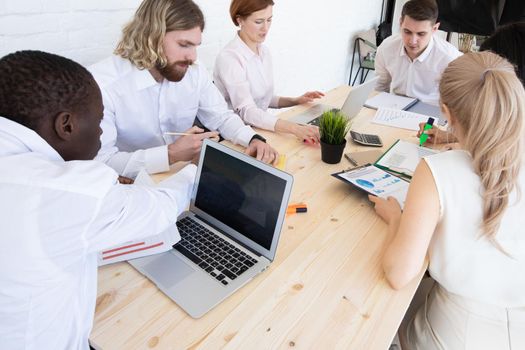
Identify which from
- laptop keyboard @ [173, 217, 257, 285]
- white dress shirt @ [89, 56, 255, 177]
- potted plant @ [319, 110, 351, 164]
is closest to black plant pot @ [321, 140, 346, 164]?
→ potted plant @ [319, 110, 351, 164]

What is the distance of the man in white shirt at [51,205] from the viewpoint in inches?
23.7

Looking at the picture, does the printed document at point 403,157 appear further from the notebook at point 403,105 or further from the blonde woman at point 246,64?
the blonde woman at point 246,64

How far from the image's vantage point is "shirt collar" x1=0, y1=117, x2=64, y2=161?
0.63 meters

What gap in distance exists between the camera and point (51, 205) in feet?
1.98

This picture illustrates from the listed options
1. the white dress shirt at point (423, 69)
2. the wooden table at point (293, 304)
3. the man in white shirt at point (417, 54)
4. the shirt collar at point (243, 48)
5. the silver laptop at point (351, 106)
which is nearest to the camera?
the wooden table at point (293, 304)

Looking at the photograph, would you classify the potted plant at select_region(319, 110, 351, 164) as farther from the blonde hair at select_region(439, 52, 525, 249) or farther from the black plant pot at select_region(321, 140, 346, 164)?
the blonde hair at select_region(439, 52, 525, 249)

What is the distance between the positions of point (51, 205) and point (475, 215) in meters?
0.86

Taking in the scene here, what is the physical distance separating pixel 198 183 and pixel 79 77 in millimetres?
421

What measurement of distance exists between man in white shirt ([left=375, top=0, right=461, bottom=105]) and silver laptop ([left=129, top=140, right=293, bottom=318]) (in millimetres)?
1707

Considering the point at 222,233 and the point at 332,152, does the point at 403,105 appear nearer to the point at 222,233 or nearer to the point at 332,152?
the point at 332,152

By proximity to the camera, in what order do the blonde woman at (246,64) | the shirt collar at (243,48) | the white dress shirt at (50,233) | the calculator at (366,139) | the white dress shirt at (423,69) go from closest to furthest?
the white dress shirt at (50,233) → the calculator at (366,139) → the blonde woman at (246,64) → the shirt collar at (243,48) → the white dress shirt at (423,69)

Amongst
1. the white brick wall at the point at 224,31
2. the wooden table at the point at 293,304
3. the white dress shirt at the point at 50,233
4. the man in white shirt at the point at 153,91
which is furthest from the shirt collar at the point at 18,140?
the white brick wall at the point at 224,31

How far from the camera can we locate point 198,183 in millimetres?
1036

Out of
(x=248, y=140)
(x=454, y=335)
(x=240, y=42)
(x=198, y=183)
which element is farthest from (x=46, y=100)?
(x=240, y=42)
